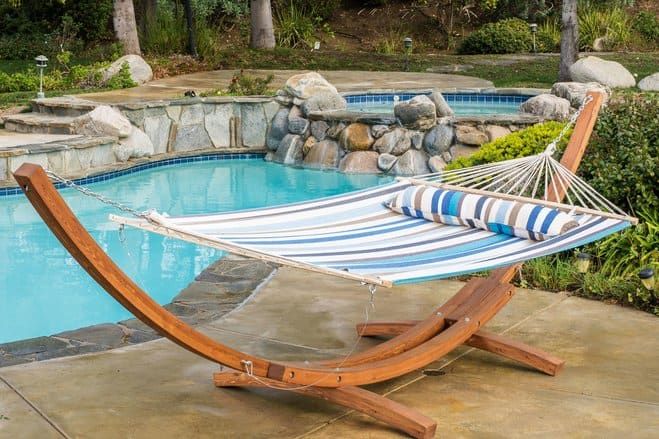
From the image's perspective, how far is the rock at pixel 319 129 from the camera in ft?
39.4

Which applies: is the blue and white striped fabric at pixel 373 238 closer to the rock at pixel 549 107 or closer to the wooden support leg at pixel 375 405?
the wooden support leg at pixel 375 405

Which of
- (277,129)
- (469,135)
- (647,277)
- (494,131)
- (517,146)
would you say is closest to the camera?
(647,277)

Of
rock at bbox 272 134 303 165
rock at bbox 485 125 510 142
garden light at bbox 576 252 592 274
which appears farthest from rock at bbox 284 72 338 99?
garden light at bbox 576 252 592 274

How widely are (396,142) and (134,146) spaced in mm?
3010

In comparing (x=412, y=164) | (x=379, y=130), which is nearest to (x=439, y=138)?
(x=412, y=164)

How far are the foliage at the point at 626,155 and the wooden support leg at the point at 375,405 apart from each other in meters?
2.95

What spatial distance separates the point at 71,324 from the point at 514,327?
2818 mm

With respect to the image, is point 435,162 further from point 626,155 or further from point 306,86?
point 626,155

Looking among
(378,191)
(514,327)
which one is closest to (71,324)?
(378,191)

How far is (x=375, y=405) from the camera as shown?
397 cm

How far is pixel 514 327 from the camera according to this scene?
210 inches

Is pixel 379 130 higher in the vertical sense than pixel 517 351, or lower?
higher

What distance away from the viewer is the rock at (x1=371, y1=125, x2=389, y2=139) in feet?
37.9

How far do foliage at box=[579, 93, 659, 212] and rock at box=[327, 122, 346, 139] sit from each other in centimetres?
520
